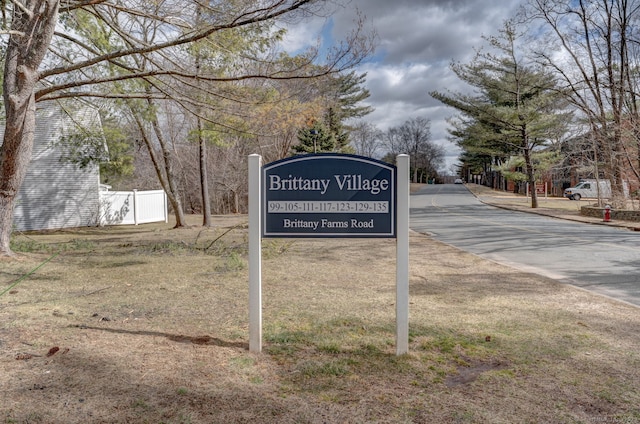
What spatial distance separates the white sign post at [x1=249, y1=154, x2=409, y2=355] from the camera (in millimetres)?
3840

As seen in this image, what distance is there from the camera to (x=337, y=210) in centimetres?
390

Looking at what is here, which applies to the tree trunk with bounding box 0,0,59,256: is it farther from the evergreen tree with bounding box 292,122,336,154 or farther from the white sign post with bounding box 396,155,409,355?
the evergreen tree with bounding box 292,122,336,154

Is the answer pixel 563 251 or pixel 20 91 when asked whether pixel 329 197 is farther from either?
pixel 563 251

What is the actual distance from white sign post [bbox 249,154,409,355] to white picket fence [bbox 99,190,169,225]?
736 inches

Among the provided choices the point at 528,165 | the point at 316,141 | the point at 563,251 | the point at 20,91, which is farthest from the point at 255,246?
the point at 528,165

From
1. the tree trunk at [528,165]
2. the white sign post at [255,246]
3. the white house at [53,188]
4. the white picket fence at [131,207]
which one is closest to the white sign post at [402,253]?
the white sign post at [255,246]

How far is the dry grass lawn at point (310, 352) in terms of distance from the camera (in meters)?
2.90

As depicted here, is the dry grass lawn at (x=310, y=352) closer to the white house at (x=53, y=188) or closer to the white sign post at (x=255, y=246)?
the white sign post at (x=255, y=246)

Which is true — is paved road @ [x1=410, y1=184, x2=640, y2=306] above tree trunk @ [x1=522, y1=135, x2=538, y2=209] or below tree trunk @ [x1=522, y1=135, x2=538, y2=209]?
below

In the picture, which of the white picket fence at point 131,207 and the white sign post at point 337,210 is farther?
the white picket fence at point 131,207

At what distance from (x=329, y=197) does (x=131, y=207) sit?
20065 millimetres

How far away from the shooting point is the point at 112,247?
1120 cm

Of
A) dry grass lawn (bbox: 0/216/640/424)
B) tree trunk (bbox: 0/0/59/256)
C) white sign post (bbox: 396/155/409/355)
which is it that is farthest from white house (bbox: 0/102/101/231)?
white sign post (bbox: 396/155/409/355)

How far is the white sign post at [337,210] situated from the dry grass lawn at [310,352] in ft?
1.36
